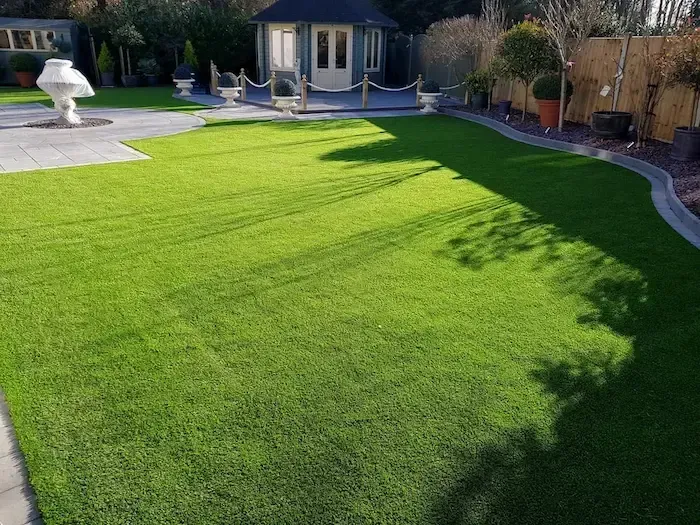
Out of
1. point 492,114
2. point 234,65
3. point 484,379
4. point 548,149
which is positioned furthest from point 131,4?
point 484,379

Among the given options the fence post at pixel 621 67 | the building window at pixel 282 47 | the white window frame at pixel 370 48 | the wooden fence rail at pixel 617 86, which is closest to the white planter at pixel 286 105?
the wooden fence rail at pixel 617 86

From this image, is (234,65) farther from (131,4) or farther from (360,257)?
(360,257)

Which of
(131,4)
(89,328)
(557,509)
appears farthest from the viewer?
(131,4)

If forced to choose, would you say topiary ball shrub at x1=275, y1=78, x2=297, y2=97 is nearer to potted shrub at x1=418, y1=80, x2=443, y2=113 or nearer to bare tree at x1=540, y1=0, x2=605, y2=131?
potted shrub at x1=418, y1=80, x2=443, y2=113

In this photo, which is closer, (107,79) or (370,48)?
(107,79)

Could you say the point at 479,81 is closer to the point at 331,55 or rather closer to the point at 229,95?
the point at 229,95

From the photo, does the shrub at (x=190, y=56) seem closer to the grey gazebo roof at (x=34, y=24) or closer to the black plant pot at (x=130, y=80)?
the black plant pot at (x=130, y=80)

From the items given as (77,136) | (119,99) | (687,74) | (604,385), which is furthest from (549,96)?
(119,99)
